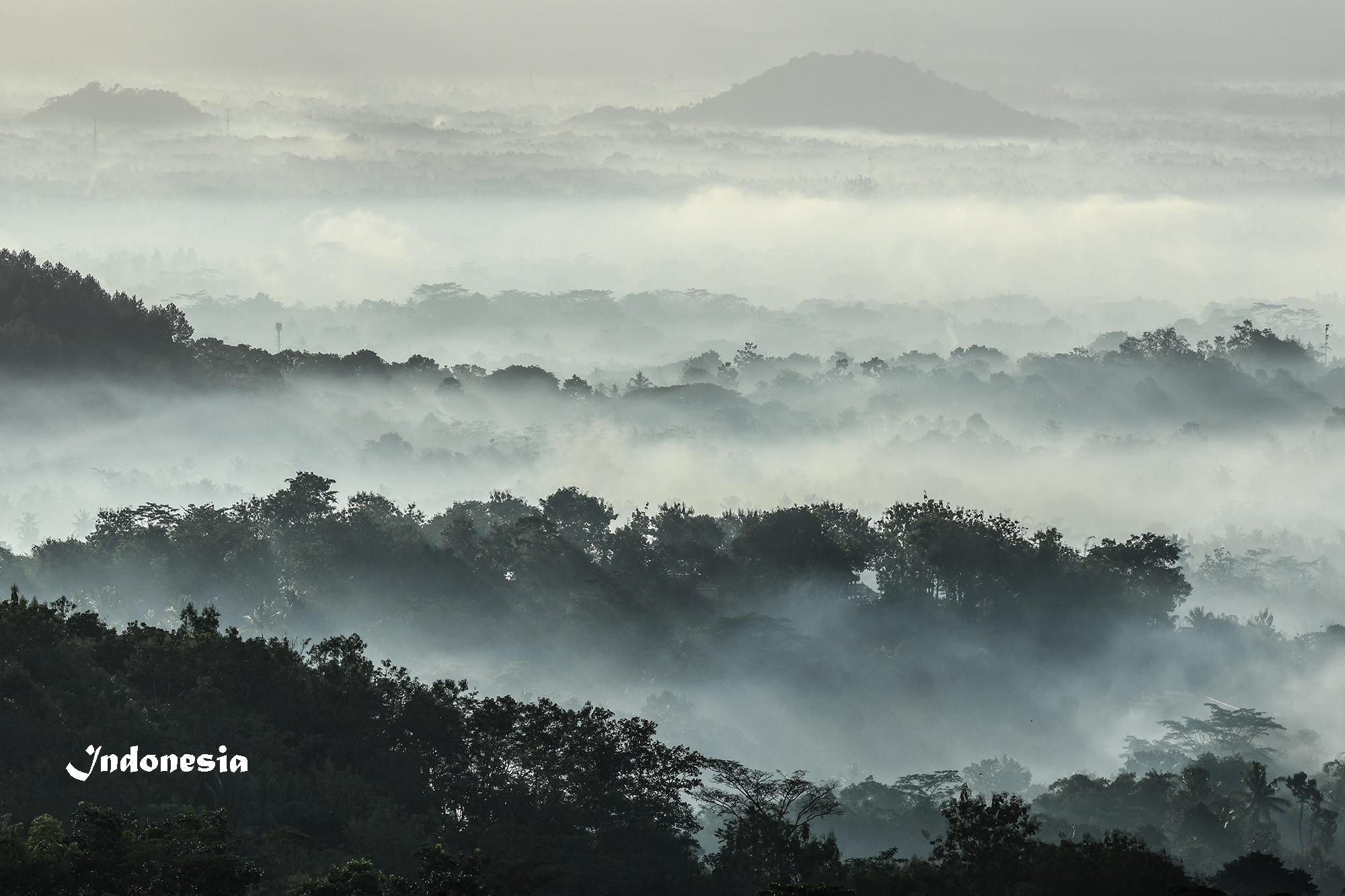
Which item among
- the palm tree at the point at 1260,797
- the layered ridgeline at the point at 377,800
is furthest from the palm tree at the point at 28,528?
the palm tree at the point at 1260,797

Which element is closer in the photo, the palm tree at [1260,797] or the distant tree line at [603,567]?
the palm tree at [1260,797]

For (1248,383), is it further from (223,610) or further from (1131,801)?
(223,610)

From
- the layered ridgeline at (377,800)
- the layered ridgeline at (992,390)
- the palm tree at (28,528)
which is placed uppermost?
the layered ridgeline at (992,390)

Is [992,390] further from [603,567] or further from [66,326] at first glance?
[66,326]

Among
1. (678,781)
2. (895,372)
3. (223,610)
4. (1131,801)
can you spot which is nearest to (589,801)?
(678,781)

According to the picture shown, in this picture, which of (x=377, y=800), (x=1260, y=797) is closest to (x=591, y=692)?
(x=1260, y=797)

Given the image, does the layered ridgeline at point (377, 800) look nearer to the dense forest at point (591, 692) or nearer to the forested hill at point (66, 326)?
the dense forest at point (591, 692)

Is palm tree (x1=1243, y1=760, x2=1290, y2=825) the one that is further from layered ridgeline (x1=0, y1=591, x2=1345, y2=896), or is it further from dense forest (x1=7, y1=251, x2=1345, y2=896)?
layered ridgeline (x1=0, y1=591, x2=1345, y2=896)
